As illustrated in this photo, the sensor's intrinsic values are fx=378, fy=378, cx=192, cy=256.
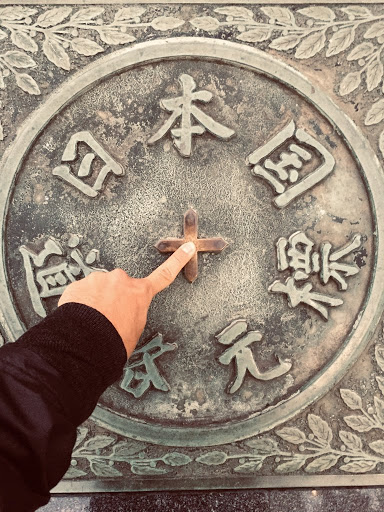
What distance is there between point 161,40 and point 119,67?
0.58ft

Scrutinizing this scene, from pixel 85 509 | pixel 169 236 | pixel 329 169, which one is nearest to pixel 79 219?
pixel 169 236

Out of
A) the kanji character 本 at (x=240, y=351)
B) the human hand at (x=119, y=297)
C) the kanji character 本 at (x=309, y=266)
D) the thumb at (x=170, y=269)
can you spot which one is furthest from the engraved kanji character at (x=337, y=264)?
the human hand at (x=119, y=297)

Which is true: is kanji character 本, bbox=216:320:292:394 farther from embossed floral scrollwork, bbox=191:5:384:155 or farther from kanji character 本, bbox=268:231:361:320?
embossed floral scrollwork, bbox=191:5:384:155

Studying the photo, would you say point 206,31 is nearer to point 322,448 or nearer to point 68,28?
point 68,28

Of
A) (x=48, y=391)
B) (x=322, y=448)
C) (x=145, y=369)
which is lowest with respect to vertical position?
(x=322, y=448)

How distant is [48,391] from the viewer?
80 centimetres

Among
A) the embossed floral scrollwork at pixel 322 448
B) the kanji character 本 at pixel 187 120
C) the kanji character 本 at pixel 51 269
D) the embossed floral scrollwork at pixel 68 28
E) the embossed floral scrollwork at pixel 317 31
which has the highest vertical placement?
the embossed floral scrollwork at pixel 68 28

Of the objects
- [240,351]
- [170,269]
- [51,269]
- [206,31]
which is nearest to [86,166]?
[51,269]

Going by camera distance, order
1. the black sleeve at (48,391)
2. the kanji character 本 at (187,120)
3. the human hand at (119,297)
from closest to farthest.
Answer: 1. the black sleeve at (48,391)
2. the human hand at (119,297)
3. the kanji character 本 at (187,120)

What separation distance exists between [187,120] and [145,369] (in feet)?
2.95

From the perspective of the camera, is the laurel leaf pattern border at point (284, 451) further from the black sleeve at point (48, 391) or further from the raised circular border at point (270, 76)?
the black sleeve at point (48, 391)

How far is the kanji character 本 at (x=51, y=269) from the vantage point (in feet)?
4.39

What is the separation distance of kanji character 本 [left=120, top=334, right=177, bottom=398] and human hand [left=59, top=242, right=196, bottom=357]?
11.4 inches

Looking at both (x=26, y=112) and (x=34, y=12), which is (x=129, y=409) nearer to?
(x=26, y=112)
